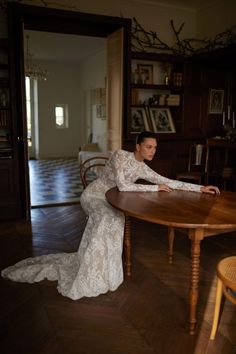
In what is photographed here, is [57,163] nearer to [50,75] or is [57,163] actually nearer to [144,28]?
[50,75]

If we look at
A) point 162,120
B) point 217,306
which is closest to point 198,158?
point 162,120

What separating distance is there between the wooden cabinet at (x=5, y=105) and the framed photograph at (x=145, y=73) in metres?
1.83

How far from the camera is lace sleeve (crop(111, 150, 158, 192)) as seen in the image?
8.40 feet

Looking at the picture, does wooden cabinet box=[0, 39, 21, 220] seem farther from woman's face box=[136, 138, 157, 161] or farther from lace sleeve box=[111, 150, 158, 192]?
woman's face box=[136, 138, 157, 161]

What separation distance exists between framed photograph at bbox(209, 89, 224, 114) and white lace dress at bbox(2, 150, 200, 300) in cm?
307

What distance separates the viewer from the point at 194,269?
2039 millimetres

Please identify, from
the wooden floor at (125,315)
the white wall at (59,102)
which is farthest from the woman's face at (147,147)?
the white wall at (59,102)

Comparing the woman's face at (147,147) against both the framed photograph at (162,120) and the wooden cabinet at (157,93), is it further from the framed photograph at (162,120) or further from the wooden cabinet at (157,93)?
the framed photograph at (162,120)

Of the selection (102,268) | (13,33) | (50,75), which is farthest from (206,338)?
(50,75)

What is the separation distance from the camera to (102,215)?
2.58 meters

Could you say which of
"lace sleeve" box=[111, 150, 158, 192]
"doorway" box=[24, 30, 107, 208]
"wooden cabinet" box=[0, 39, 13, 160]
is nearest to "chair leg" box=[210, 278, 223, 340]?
"lace sleeve" box=[111, 150, 158, 192]

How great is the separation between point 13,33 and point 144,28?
6.30 feet

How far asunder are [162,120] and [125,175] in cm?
272

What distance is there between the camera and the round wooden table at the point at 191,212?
1882mm
